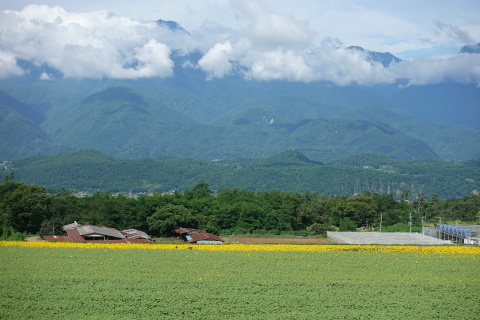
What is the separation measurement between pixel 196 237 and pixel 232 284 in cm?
2424

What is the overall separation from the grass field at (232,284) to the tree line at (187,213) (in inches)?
629

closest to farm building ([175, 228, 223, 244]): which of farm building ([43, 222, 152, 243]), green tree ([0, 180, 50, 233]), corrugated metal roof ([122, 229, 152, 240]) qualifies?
corrugated metal roof ([122, 229, 152, 240])

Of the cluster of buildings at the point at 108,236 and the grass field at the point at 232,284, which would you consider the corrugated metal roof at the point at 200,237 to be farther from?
the grass field at the point at 232,284

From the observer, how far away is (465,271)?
3494 cm

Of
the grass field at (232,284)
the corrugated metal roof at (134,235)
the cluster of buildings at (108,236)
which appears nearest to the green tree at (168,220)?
the cluster of buildings at (108,236)

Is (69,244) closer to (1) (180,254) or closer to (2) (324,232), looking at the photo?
(1) (180,254)

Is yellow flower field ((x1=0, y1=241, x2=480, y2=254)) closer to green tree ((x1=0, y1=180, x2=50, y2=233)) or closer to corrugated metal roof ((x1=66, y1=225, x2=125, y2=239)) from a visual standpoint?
corrugated metal roof ((x1=66, y1=225, x2=125, y2=239))

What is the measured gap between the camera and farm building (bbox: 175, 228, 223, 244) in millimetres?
52500

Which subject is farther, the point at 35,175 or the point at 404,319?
the point at 35,175

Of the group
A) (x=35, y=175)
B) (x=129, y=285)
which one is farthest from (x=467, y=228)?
(x=35, y=175)

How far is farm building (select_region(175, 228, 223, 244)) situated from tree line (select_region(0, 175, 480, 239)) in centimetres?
216

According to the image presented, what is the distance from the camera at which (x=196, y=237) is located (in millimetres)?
53125

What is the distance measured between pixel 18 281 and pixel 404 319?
1980 centimetres

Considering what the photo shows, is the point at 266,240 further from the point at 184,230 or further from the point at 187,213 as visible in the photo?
the point at 187,213
